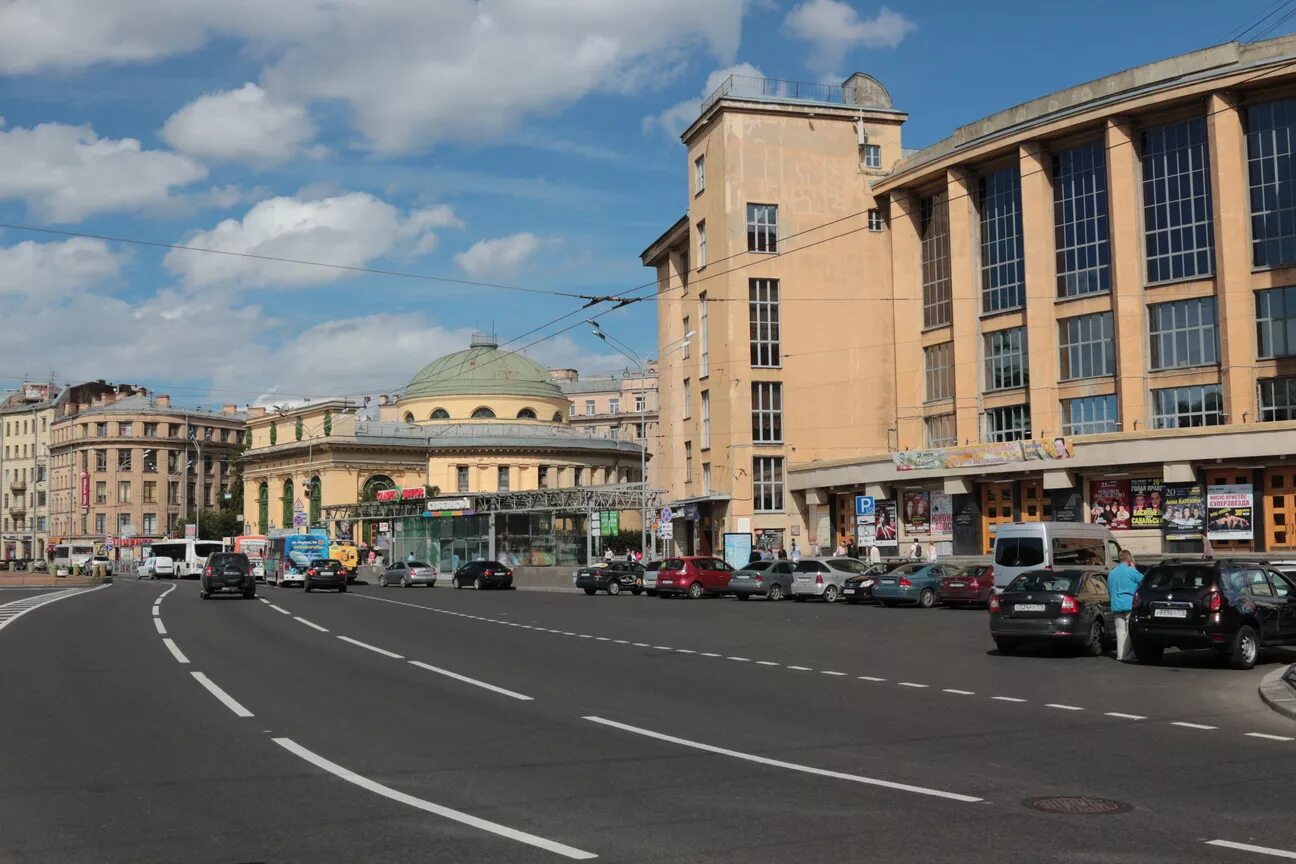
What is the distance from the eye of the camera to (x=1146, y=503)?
44.2 m

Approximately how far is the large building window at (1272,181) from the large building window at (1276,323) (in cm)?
111

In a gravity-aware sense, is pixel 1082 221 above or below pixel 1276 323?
above

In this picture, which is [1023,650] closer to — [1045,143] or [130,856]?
[130,856]

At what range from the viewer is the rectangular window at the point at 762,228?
59344 mm

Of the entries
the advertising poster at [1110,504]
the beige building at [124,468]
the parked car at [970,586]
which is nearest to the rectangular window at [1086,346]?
the advertising poster at [1110,504]

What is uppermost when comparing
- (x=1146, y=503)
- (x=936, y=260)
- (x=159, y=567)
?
(x=936, y=260)

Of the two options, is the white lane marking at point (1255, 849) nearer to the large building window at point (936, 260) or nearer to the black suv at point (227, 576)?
the black suv at point (227, 576)

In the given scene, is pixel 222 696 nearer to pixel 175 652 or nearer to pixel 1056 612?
pixel 175 652

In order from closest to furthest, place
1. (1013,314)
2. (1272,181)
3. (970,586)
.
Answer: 1. (970,586)
2. (1272,181)
3. (1013,314)

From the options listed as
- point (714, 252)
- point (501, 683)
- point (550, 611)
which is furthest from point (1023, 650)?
point (714, 252)

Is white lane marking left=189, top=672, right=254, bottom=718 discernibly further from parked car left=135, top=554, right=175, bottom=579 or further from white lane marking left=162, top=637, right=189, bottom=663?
parked car left=135, top=554, right=175, bottom=579

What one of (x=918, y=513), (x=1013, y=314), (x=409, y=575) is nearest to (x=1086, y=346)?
(x=1013, y=314)

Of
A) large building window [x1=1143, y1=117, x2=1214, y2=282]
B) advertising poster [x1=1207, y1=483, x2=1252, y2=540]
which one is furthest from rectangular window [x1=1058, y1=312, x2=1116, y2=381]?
advertising poster [x1=1207, y1=483, x2=1252, y2=540]

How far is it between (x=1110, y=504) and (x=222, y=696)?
37503 mm
